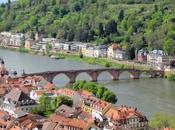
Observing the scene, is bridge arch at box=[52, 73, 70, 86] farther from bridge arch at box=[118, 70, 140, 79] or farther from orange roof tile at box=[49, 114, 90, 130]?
orange roof tile at box=[49, 114, 90, 130]

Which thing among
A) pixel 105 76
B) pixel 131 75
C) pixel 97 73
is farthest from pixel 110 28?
pixel 97 73

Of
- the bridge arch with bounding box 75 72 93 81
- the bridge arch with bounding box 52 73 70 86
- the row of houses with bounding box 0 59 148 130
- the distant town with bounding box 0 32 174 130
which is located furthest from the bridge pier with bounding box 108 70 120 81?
the row of houses with bounding box 0 59 148 130

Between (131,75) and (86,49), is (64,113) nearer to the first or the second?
(131,75)

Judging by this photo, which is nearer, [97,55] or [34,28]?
[97,55]

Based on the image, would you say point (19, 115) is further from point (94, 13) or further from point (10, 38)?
point (94, 13)

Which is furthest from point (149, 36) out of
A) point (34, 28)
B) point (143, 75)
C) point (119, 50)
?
point (34, 28)

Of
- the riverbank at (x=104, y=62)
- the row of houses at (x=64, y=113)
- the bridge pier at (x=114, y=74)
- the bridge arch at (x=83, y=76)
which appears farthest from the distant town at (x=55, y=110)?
the riverbank at (x=104, y=62)
